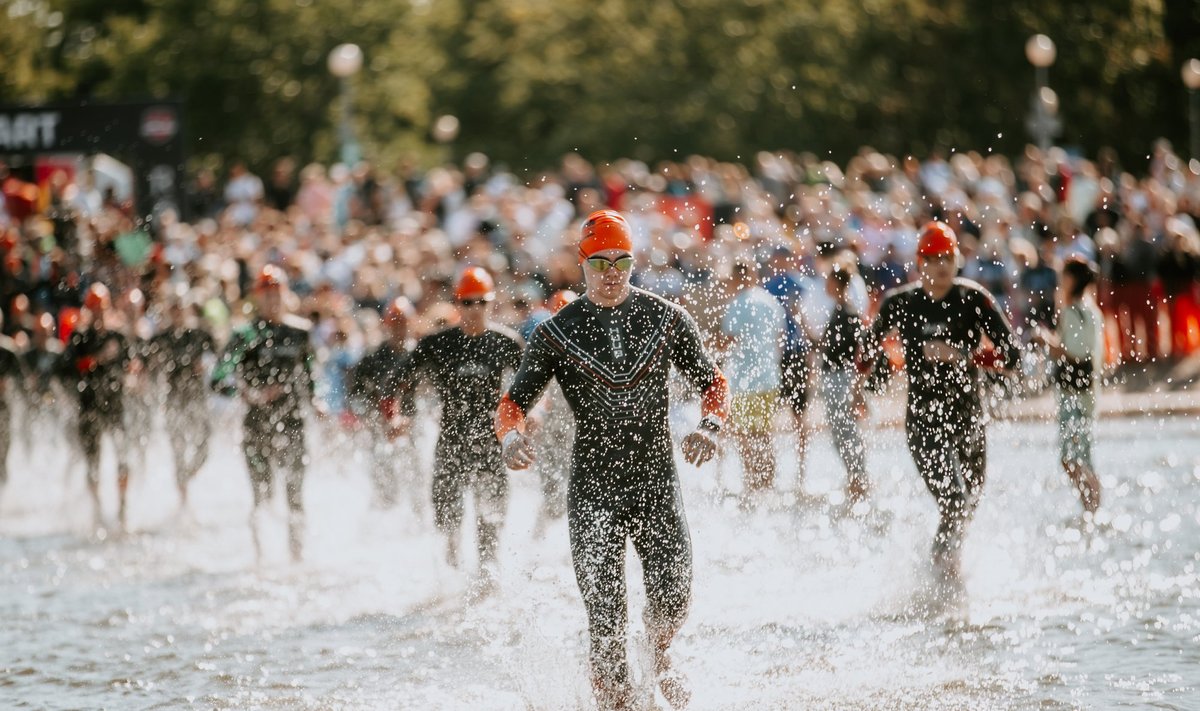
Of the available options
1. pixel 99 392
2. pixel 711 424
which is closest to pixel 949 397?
pixel 711 424

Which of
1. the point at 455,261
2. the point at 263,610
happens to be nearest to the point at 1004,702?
the point at 263,610

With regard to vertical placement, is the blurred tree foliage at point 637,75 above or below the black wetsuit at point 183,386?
above

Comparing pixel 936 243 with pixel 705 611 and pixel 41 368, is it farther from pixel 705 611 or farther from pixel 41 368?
pixel 41 368

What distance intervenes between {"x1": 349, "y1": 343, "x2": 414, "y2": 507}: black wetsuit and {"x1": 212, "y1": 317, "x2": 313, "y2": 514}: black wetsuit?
473 mm

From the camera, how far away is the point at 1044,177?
72.9ft

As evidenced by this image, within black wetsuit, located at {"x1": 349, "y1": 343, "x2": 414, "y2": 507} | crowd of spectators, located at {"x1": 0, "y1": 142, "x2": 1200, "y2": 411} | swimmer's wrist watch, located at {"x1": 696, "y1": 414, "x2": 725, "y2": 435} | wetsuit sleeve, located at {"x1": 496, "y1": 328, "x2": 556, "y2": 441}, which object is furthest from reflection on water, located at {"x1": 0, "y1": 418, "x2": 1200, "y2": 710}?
crowd of spectators, located at {"x1": 0, "y1": 142, "x2": 1200, "y2": 411}

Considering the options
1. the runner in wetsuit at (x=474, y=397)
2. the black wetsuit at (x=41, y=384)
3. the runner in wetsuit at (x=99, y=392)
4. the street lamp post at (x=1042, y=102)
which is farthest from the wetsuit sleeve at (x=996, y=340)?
the street lamp post at (x=1042, y=102)

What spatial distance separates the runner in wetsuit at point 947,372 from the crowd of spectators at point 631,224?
474 cm

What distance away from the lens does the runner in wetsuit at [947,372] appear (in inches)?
433

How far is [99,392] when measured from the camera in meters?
16.7

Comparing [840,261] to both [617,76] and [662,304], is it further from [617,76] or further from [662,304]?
[617,76]

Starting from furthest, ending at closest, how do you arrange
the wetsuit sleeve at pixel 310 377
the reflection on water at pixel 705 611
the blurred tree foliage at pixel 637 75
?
the blurred tree foliage at pixel 637 75
the wetsuit sleeve at pixel 310 377
the reflection on water at pixel 705 611

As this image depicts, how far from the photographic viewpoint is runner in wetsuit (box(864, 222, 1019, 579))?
10992 millimetres

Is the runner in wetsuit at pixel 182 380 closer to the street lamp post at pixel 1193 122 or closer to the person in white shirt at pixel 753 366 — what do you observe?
the person in white shirt at pixel 753 366
